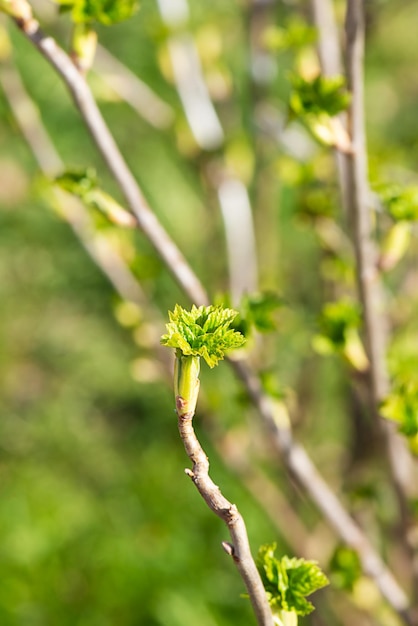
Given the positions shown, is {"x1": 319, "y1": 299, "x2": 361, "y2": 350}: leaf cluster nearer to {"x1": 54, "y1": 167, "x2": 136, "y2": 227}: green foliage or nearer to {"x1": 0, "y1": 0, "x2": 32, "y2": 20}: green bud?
{"x1": 54, "y1": 167, "x2": 136, "y2": 227}: green foliage

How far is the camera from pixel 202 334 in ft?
1.15

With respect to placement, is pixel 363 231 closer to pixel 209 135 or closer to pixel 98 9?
pixel 98 9

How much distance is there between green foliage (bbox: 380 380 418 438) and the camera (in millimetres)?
595

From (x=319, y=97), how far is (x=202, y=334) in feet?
1.03

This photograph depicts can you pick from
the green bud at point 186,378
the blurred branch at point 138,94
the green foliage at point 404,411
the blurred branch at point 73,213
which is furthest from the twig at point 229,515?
the blurred branch at point 138,94

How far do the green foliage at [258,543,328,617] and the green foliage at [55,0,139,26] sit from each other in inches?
16.5

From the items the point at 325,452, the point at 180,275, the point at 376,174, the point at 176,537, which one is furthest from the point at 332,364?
the point at 180,275

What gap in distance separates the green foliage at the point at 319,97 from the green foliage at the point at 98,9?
0.50 ft

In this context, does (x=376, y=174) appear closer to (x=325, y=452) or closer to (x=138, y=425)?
(x=325, y=452)

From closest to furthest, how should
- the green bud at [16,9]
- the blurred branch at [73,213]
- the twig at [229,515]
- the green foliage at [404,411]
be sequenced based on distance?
the twig at [229,515] < the green bud at [16,9] < the green foliage at [404,411] < the blurred branch at [73,213]

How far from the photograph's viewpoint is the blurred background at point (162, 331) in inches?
38.5

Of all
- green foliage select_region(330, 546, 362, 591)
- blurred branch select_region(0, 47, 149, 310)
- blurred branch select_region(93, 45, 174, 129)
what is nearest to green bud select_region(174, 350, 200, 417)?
green foliage select_region(330, 546, 362, 591)

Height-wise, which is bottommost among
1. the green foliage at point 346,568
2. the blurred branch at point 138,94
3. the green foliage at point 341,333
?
the green foliage at point 346,568

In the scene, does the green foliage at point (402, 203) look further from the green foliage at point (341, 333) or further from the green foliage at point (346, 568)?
the green foliage at point (346, 568)
